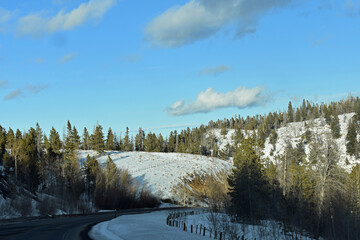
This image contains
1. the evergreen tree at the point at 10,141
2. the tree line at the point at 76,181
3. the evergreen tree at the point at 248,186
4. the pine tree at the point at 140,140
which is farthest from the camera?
the pine tree at the point at 140,140

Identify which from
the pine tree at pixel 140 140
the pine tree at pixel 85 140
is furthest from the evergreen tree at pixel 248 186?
the pine tree at pixel 140 140

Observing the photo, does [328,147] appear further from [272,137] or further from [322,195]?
[272,137]

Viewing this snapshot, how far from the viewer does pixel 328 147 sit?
118 feet

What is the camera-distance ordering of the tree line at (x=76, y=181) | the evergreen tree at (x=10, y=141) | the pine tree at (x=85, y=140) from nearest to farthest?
the tree line at (x=76, y=181) < the evergreen tree at (x=10, y=141) < the pine tree at (x=85, y=140)

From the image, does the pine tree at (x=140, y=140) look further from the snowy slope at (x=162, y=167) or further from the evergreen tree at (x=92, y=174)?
the evergreen tree at (x=92, y=174)

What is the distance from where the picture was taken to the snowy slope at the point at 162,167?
283 feet

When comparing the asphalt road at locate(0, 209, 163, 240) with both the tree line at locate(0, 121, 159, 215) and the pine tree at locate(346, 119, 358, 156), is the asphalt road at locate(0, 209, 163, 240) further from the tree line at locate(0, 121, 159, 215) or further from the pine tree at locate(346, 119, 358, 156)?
the pine tree at locate(346, 119, 358, 156)

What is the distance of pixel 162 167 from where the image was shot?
333 feet

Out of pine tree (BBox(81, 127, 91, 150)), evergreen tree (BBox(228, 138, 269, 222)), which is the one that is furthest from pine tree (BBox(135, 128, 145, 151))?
evergreen tree (BBox(228, 138, 269, 222))

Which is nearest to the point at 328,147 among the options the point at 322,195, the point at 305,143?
the point at 322,195

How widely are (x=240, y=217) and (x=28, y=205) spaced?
2654 centimetres

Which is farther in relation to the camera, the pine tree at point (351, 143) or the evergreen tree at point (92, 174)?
the pine tree at point (351, 143)

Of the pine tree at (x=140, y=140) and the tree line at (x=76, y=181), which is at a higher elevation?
the pine tree at (x=140, y=140)

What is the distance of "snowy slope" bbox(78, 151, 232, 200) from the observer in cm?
8619
